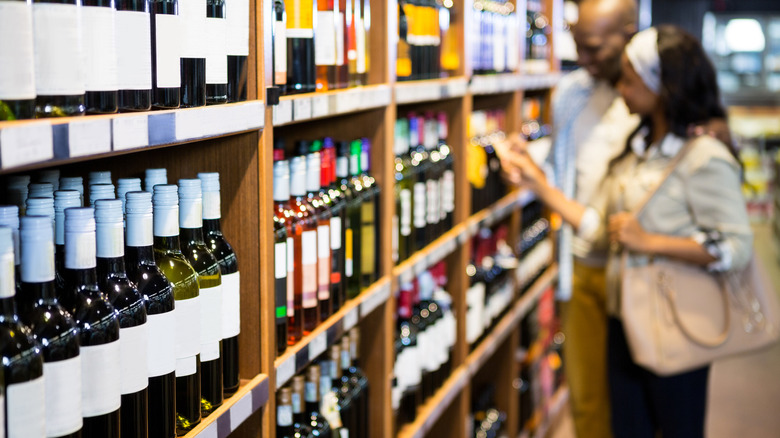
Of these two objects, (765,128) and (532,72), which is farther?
(765,128)

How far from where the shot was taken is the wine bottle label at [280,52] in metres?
1.69

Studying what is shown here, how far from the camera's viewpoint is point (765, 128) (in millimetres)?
11867

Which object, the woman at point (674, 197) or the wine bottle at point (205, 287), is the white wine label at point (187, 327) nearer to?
the wine bottle at point (205, 287)

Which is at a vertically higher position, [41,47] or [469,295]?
[41,47]

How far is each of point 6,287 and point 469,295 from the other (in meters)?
2.37

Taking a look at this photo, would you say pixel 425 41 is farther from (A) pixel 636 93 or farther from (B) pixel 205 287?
(B) pixel 205 287

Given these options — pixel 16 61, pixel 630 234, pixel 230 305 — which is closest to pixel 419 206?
pixel 630 234

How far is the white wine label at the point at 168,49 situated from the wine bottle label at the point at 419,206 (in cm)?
146

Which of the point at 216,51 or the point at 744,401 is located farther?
the point at 744,401

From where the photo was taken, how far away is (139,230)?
4.16 feet

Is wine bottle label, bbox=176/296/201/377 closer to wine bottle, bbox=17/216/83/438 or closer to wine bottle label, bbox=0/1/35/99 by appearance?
wine bottle, bbox=17/216/83/438

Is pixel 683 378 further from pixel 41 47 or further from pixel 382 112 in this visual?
pixel 41 47

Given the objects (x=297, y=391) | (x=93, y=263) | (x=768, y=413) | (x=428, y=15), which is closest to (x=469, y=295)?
(x=428, y=15)

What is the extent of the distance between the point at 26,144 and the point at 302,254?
0.97m
